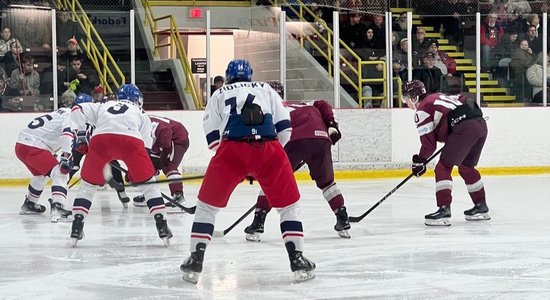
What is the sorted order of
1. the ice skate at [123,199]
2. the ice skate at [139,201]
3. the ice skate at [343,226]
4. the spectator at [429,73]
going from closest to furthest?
1. the ice skate at [343,226]
2. the ice skate at [123,199]
3. the ice skate at [139,201]
4. the spectator at [429,73]

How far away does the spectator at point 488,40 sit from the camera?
1183 cm

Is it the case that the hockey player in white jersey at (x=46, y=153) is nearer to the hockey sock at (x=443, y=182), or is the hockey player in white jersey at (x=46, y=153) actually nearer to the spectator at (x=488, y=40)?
the hockey sock at (x=443, y=182)

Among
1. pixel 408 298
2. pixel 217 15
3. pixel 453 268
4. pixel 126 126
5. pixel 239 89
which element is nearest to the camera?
pixel 408 298

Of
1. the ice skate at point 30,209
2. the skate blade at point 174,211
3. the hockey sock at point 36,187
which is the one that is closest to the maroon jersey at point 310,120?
the skate blade at point 174,211

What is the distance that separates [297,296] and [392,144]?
708 cm

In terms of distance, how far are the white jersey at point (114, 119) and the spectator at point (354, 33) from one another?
5.65m

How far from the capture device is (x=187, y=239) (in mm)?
6805

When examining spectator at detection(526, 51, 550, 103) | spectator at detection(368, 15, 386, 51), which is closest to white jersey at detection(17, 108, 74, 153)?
spectator at detection(368, 15, 386, 51)

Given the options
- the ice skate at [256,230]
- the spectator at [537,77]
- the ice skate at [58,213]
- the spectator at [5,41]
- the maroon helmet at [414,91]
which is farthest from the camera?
the spectator at [537,77]

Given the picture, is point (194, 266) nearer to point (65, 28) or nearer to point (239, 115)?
point (239, 115)

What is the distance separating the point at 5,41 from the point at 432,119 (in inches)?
214

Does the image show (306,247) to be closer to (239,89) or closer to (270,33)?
(239,89)

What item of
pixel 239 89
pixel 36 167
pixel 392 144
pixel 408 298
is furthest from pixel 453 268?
pixel 392 144

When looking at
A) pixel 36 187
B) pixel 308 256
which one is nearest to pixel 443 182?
pixel 308 256
